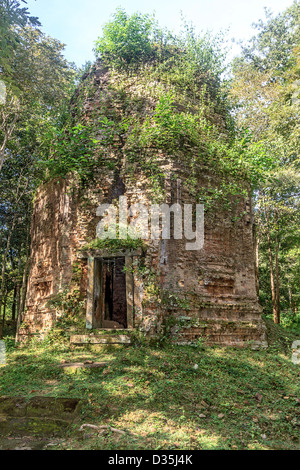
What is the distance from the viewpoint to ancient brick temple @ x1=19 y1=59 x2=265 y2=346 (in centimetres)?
780

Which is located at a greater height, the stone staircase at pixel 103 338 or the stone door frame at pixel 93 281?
the stone door frame at pixel 93 281

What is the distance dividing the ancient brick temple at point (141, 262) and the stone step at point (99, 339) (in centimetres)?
35

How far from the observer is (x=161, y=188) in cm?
846

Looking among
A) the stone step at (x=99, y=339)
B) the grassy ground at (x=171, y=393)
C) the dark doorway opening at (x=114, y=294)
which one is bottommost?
the grassy ground at (x=171, y=393)

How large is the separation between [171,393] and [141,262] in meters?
3.29

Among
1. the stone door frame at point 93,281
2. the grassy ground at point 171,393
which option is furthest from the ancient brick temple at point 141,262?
the grassy ground at point 171,393

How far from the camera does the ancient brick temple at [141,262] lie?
780cm

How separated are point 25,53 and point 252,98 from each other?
30.8 feet

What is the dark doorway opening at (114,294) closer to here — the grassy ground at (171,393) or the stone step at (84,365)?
the grassy ground at (171,393)

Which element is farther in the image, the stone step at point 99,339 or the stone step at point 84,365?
the stone step at point 99,339

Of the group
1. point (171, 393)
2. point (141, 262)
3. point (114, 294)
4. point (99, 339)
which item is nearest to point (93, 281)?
point (141, 262)

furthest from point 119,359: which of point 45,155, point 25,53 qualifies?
point 25,53

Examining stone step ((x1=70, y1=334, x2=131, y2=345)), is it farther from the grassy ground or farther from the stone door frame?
the stone door frame

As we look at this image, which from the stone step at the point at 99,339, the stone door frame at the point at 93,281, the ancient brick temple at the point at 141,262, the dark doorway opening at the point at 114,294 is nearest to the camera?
the stone step at the point at 99,339
